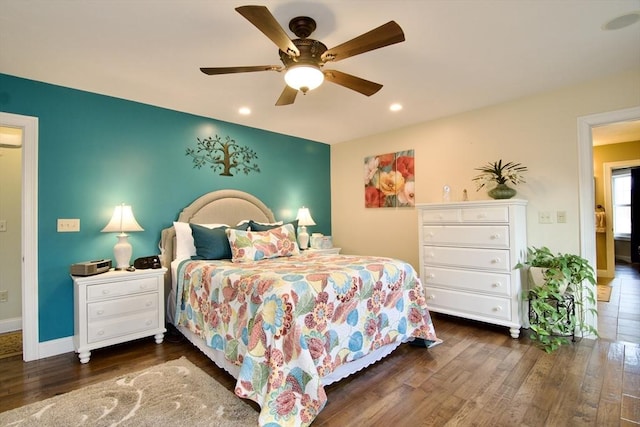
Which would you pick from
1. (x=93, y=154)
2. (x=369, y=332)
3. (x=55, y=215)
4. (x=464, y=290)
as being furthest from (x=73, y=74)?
(x=464, y=290)

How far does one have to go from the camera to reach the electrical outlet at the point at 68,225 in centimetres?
285

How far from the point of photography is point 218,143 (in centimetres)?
391

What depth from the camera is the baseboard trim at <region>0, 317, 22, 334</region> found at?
3.38 metres

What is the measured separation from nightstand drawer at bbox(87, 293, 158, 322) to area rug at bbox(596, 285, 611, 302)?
5.43 metres

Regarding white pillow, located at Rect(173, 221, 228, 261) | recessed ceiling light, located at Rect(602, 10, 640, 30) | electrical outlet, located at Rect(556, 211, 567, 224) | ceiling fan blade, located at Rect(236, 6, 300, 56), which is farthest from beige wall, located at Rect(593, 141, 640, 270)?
white pillow, located at Rect(173, 221, 228, 261)

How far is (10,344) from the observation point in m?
3.03

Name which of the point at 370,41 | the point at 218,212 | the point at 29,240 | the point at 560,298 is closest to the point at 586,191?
the point at 560,298

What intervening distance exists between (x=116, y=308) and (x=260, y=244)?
4.52 ft

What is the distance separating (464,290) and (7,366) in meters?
4.19

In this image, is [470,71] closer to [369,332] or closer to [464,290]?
[464,290]

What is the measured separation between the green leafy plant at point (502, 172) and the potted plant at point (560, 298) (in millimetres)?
845

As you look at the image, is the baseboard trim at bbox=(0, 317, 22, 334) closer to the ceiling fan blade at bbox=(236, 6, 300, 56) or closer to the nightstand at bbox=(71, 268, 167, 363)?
the nightstand at bbox=(71, 268, 167, 363)

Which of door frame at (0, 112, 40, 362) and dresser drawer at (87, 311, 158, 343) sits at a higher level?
door frame at (0, 112, 40, 362)

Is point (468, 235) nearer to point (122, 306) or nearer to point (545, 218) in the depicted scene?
point (545, 218)
